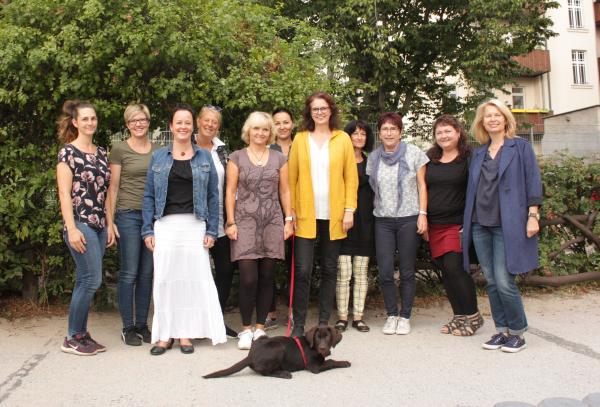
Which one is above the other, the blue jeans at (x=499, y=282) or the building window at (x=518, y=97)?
the building window at (x=518, y=97)

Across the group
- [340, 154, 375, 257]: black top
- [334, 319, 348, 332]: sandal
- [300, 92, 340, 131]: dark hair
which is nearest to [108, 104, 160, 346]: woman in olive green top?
[300, 92, 340, 131]: dark hair

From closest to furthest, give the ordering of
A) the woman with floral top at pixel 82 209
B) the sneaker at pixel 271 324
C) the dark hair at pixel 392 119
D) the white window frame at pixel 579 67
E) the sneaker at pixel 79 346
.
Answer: the woman with floral top at pixel 82 209 → the sneaker at pixel 79 346 → the dark hair at pixel 392 119 → the sneaker at pixel 271 324 → the white window frame at pixel 579 67

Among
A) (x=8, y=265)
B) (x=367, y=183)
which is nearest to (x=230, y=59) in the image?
(x=367, y=183)

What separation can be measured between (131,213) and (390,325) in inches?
96.8

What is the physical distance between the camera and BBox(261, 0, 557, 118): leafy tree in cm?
1538

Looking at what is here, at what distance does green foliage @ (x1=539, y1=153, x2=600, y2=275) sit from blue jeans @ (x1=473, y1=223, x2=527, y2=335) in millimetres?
2015

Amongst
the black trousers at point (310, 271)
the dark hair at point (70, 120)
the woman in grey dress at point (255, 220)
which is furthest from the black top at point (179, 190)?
the black trousers at point (310, 271)

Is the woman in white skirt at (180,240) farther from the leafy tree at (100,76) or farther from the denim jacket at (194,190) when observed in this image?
the leafy tree at (100,76)

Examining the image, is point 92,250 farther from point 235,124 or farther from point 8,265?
point 235,124

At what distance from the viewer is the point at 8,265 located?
5.40m

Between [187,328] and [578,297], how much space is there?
175 inches

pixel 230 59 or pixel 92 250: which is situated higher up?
pixel 230 59

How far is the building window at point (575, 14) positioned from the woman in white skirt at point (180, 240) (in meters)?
32.7

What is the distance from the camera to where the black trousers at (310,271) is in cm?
483
